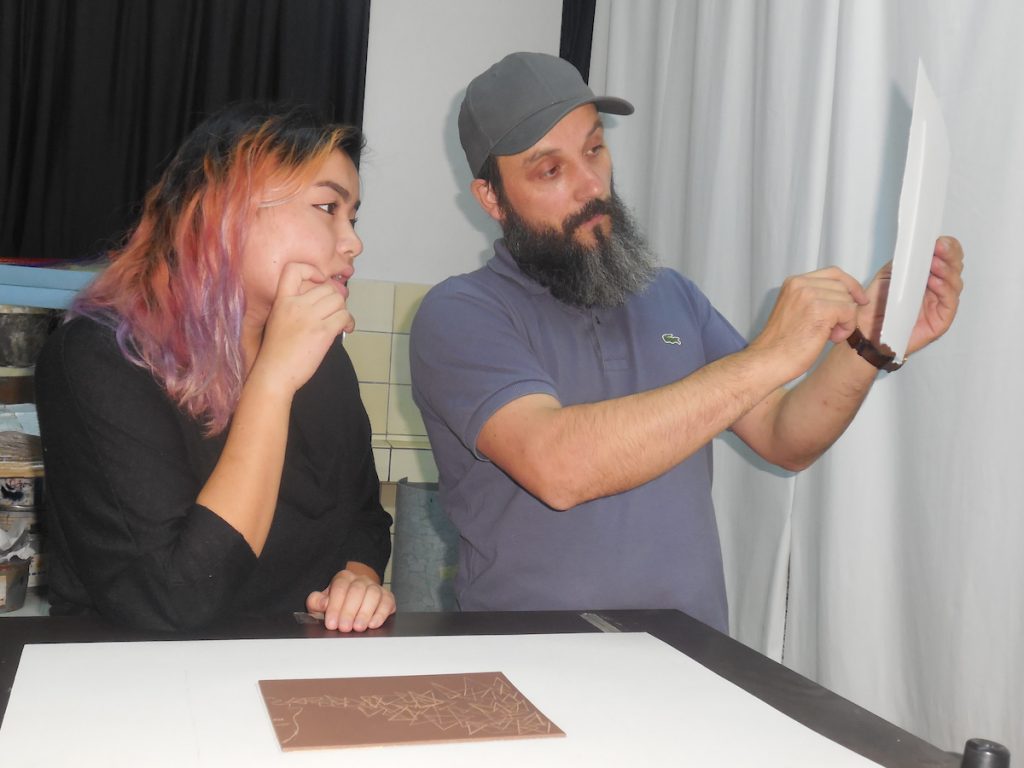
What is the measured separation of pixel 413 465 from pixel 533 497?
6.14 ft

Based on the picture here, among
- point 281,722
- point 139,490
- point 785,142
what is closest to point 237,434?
point 139,490

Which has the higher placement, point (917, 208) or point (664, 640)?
point (917, 208)

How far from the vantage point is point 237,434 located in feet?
3.54

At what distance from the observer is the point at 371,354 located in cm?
337

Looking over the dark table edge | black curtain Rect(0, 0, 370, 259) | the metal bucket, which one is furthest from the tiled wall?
the dark table edge

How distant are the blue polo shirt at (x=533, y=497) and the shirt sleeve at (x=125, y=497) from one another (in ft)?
1.25

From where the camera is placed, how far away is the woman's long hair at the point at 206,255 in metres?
1.17

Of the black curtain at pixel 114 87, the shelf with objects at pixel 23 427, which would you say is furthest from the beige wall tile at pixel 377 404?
the shelf with objects at pixel 23 427

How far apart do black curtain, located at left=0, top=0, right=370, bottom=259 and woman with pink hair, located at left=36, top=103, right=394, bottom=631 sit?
1.87 m

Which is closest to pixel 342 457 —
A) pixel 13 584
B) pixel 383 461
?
pixel 13 584

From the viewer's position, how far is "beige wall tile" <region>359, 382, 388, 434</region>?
335cm

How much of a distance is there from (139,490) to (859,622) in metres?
1.43

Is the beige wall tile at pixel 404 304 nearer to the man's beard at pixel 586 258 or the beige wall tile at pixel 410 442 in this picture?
the beige wall tile at pixel 410 442

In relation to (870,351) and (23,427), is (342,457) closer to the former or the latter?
(870,351)
